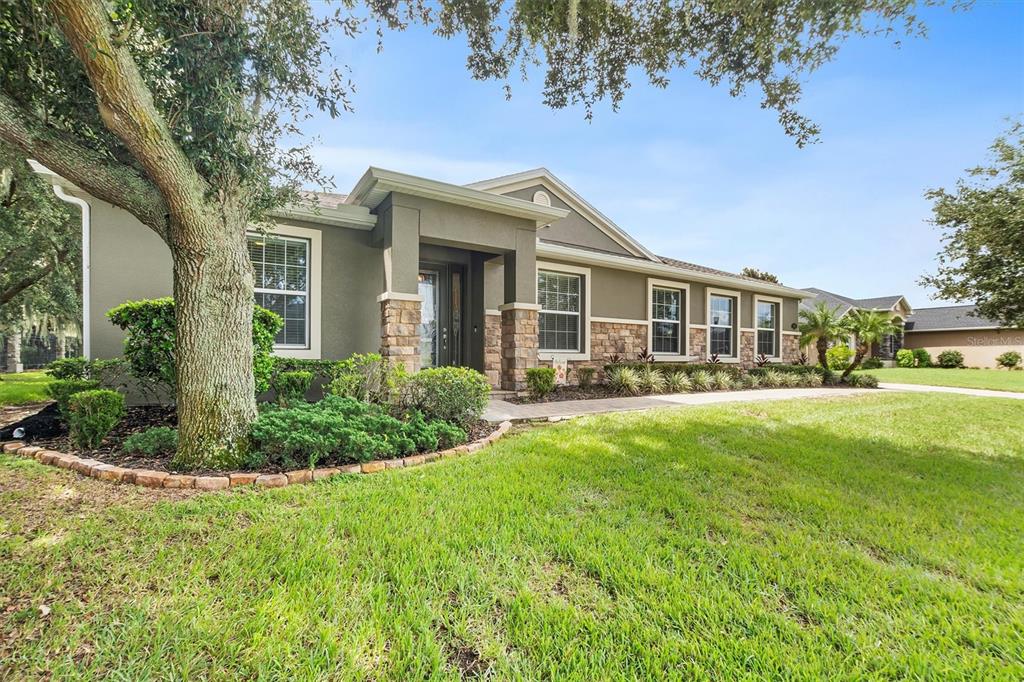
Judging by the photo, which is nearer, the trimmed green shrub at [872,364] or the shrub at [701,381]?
the shrub at [701,381]

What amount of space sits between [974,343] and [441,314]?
108ft

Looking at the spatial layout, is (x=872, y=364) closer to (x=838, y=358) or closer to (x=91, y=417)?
(x=838, y=358)

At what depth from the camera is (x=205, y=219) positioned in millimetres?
3688

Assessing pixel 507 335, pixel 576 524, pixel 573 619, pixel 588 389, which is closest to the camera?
pixel 573 619

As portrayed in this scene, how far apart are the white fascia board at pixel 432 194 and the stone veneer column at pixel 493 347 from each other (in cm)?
215

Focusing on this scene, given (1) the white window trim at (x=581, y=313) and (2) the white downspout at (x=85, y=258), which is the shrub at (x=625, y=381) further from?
(2) the white downspout at (x=85, y=258)

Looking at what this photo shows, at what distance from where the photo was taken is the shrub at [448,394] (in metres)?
5.22

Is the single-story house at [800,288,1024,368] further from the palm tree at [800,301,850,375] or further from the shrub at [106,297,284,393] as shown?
the shrub at [106,297,284,393]

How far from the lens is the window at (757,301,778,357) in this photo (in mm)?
14422

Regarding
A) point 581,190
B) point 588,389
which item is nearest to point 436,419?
point 588,389

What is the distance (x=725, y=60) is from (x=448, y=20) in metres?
3.53

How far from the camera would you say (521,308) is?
8023 mm

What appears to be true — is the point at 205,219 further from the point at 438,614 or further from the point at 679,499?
the point at 679,499

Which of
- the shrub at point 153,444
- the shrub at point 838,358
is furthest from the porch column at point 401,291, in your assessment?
the shrub at point 838,358
